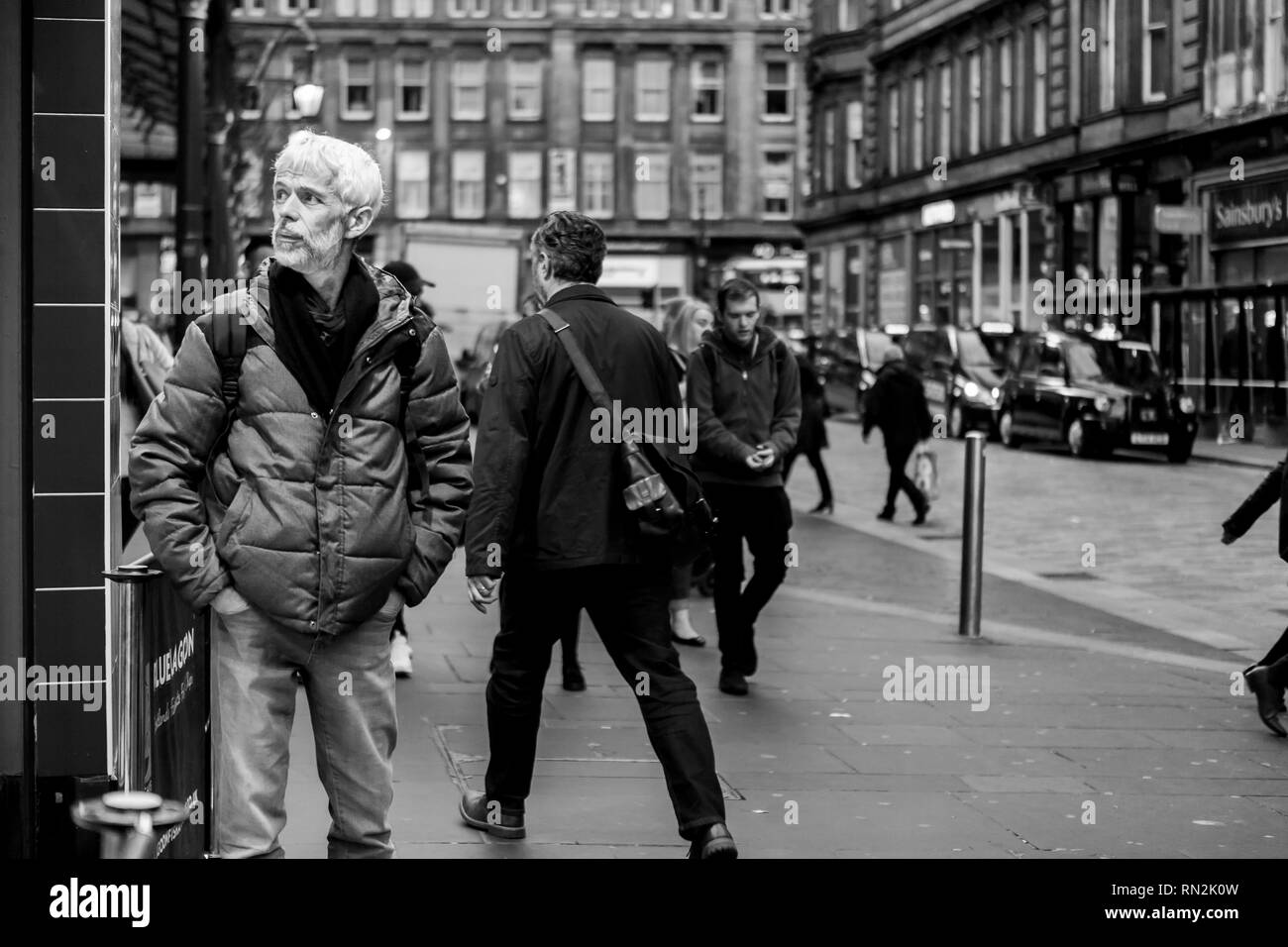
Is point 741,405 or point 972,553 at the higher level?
point 741,405

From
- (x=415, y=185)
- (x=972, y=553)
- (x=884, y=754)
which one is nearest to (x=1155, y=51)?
(x=972, y=553)

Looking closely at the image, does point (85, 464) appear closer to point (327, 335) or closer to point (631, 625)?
point (327, 335)

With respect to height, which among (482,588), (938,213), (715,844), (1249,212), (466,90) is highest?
(466,90)

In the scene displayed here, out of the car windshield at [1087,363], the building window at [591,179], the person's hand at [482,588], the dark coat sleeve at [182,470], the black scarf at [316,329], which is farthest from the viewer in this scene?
the building window at [591,179]

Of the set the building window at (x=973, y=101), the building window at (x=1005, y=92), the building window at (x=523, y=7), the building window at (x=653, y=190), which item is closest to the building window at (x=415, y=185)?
the building window at (x=523, y=7)

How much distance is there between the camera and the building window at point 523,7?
75812mm

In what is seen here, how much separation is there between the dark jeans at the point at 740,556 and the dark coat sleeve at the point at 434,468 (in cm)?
438

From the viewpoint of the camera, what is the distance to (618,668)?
6.09 m

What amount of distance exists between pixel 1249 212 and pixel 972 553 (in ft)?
79.0

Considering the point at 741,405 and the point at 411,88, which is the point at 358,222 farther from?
the point at 411,88

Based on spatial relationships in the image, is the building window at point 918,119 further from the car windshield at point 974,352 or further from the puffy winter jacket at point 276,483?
the puffy winter jacket at point 276,483

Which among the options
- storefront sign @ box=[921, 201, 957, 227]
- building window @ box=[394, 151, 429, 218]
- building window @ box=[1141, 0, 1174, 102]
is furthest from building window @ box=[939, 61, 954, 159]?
building window @ box=[394, 151, 429, 218]

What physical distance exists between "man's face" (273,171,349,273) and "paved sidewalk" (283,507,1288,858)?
2116 mm
